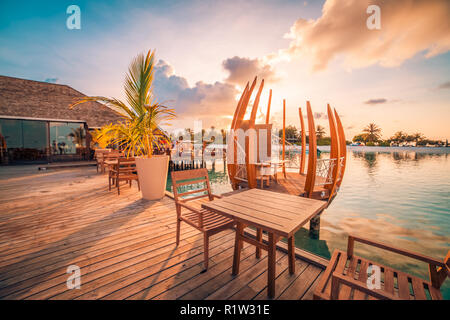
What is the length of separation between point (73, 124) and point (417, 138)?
256ft

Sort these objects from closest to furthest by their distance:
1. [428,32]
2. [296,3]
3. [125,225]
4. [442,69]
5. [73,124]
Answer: [125,225] < [296,3] < [428,32] < [442,69] < [73,124]

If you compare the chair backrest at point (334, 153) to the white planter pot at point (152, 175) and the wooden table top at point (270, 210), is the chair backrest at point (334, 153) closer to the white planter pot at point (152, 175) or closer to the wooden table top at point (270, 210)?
the wooden table top at point (270, 210)

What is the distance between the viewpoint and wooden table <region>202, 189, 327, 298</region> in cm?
149

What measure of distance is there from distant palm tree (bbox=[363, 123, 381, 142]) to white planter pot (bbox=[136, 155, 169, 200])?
250ft

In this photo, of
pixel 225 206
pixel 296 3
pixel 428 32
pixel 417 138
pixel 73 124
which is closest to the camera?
pixel 225 206

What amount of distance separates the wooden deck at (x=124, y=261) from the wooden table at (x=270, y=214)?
241 mm

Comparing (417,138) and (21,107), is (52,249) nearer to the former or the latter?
(21,107)

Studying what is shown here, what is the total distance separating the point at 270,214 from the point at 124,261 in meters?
2.03

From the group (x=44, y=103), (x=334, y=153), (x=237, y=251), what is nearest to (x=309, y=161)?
(x=334, y=153)

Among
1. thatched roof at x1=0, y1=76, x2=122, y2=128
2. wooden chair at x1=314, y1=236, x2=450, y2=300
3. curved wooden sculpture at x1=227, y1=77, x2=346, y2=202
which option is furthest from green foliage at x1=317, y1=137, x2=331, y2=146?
wooden chair at x1=314, y1=236, x2=450, y2=300

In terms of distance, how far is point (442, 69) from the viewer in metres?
9.90

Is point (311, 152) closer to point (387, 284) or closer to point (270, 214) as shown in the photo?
point (270, 214)

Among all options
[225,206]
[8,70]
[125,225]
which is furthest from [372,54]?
[8,70]

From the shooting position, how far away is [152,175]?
4754 millimetres
